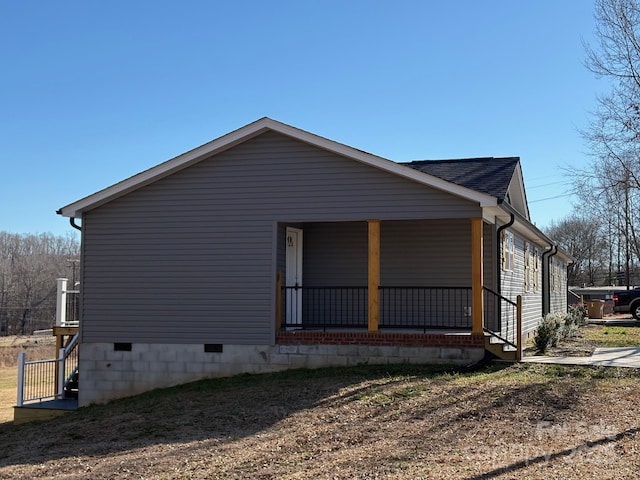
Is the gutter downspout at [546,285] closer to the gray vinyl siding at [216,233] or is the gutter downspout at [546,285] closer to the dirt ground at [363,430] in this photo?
the dirt ground at [363,430]

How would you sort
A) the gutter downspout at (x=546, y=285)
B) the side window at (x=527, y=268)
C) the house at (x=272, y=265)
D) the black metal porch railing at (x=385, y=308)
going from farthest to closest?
the gutter downspout at (x=546, y=285) < the side window at (x=527, y=268) < the black metal porch railing at (x=385, y=308) < the house at (x=272, y=265)

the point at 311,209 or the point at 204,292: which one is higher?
the point at 311,209

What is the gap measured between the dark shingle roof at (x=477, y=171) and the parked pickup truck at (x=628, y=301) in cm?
1564

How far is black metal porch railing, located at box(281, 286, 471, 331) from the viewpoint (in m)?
13.8

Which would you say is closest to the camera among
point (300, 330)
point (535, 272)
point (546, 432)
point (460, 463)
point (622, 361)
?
point (460, 463)

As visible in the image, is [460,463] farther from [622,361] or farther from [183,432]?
[622,361]

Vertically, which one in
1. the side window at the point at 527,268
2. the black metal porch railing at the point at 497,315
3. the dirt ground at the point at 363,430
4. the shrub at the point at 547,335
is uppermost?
the side window at the point at 527,268

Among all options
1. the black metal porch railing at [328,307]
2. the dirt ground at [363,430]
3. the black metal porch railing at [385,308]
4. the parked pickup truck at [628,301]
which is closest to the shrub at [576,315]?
the parked pickup truck at [628,301]

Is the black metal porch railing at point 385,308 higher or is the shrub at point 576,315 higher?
the black metal porch railing at point 385,308

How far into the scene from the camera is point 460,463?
22.5 feet

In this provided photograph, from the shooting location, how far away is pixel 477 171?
1503cm

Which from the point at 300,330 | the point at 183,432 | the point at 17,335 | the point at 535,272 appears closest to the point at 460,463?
the point at 183,432

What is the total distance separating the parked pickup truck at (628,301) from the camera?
1119 inches

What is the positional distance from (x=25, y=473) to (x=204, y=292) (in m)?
5.42
